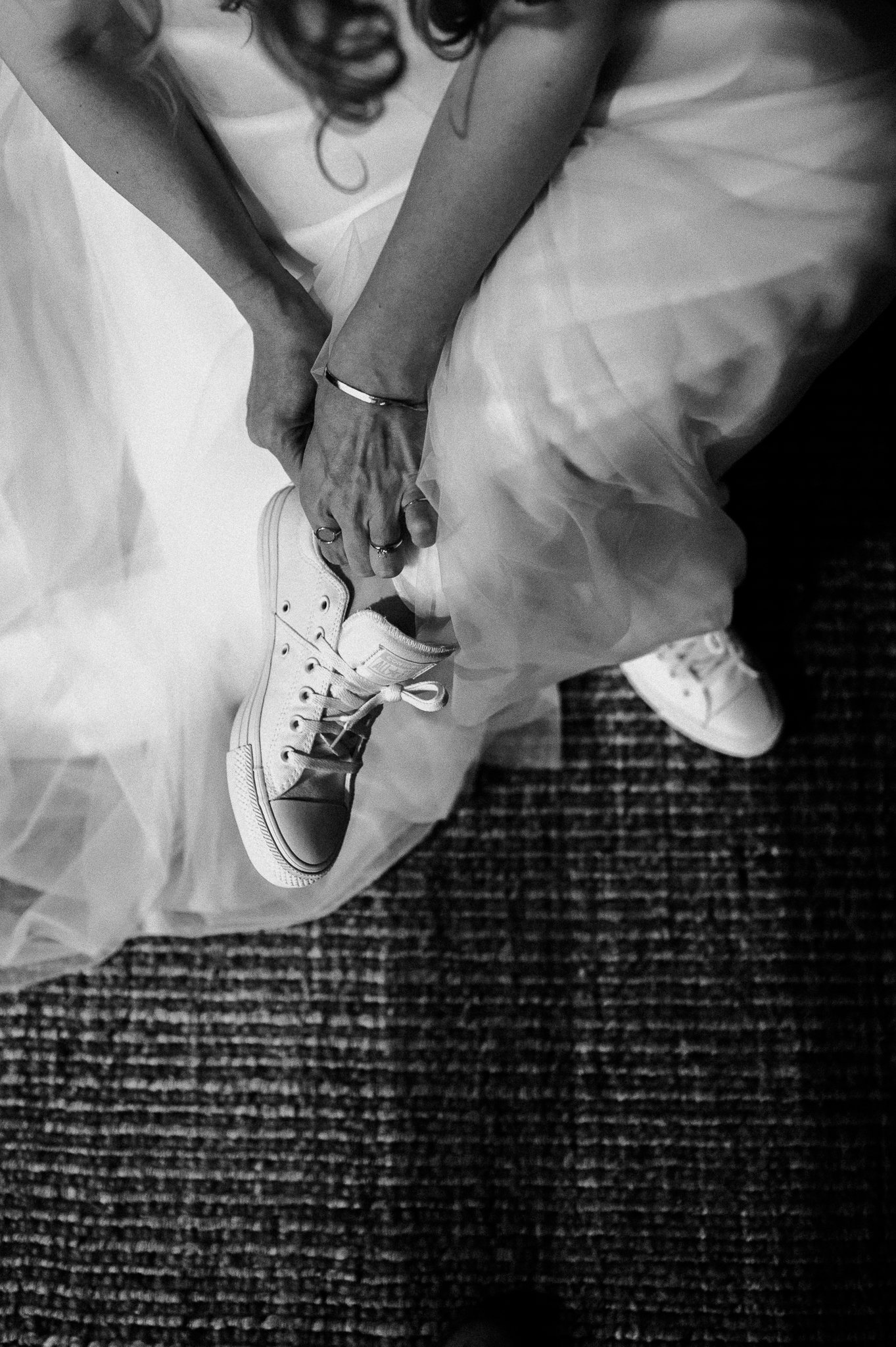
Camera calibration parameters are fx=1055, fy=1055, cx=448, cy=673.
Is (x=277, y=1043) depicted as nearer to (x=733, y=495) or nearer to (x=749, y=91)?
(x=733, y=495)

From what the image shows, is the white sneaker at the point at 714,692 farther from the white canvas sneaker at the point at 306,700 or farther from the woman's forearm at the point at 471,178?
the woman's forearm at the point at 471,178

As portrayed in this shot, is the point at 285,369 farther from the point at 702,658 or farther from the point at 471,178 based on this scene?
the point at 702,658

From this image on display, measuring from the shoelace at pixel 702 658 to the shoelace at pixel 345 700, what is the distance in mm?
347

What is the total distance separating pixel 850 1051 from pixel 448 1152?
396 mm

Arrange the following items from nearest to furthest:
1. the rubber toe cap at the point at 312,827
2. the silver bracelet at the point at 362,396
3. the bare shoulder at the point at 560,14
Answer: the bare shoulder at the point at 560,14
the silver bracelet at the point at 362,396
the rubber toe cap at the point at 312,827

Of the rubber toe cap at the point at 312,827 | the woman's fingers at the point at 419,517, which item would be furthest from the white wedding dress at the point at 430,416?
the rubber toe cap at the point at 312,827

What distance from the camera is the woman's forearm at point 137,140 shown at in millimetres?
573

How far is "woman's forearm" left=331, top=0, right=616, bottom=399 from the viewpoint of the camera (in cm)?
51

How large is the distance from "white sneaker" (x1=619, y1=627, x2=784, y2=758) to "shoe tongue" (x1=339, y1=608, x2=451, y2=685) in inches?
15.1

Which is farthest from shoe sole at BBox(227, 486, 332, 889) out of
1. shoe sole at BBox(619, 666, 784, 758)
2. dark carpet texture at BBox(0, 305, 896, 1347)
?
shoe sole at BBox(619, 666, 784, 758)

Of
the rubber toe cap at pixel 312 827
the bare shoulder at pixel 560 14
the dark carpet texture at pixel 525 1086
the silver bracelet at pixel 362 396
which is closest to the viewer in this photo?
the bare shoulder at pixel 560 14

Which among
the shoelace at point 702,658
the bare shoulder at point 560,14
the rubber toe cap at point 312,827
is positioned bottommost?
the shoelace at point 702,658

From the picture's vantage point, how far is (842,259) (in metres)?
0.59

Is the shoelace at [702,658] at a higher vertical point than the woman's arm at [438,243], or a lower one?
lower
